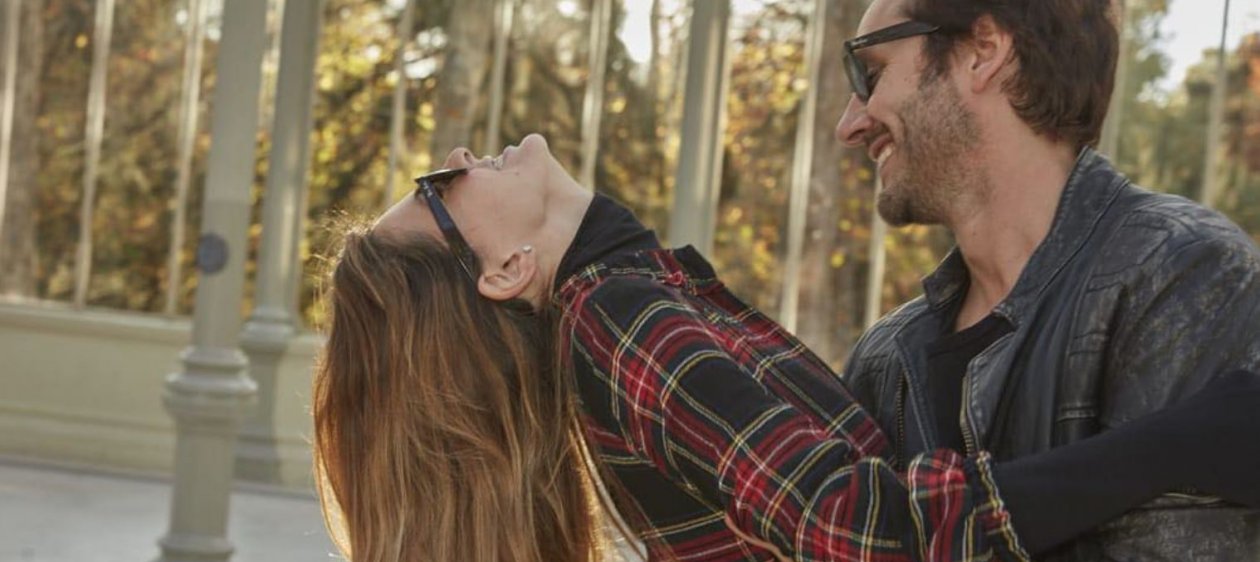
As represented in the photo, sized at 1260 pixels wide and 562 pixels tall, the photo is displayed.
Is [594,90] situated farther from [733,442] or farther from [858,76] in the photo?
[733,442]

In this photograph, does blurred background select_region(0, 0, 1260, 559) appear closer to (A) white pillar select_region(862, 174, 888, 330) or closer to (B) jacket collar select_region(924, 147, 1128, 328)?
(A) white pillar select_region(862, 174, 888, 330)

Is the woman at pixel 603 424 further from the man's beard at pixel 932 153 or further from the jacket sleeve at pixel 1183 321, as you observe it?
the man's beard at pixel 932 153

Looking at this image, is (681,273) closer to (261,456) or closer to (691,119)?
(691,119)

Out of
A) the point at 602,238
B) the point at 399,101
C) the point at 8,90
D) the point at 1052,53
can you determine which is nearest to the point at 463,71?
the point at 399,101

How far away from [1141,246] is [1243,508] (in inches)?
12.7

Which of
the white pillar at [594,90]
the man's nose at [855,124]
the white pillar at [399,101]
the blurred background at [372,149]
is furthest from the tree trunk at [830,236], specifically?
the man's nose at [855,124]

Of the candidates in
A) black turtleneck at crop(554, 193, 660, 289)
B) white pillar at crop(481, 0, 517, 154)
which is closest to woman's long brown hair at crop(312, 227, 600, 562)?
black turtleneck at crop(554, 193, 660, 289)

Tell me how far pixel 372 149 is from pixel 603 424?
370 inches

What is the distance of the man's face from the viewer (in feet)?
8.37

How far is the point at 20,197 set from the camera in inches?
492

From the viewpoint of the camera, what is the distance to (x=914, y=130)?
2572mm

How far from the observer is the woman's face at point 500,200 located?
9.46ft

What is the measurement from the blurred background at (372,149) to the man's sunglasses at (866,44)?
6826mm

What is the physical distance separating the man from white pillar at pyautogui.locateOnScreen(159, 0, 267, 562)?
4.47 metres
